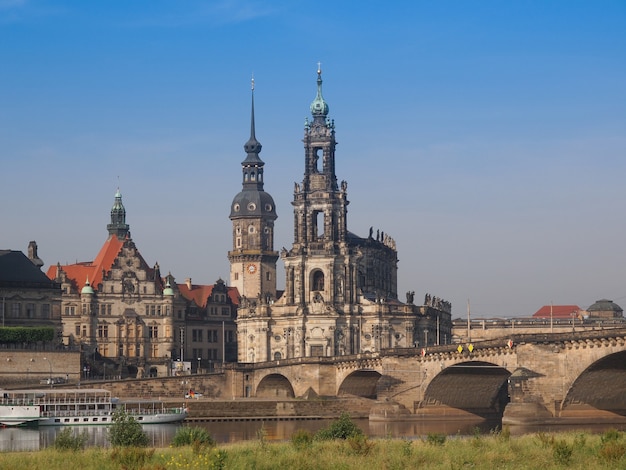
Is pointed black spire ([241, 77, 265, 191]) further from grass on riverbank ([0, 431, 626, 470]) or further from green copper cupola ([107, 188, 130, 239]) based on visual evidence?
grass on riverbank ([0, 431, 626, 470])

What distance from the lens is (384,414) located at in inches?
4476

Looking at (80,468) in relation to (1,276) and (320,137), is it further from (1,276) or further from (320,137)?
(320,137)

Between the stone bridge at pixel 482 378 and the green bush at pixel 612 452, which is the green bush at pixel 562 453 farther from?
the stone bridge at pixel 482 378

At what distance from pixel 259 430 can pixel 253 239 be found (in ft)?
339

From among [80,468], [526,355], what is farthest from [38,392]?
[80,468]

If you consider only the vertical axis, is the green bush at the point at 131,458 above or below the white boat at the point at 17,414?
above

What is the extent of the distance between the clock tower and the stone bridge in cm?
4473

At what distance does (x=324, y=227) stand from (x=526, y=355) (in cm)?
6397

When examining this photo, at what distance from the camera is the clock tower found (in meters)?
189

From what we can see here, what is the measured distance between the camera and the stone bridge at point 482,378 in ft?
311

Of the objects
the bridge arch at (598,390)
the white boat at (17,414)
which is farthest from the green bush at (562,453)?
the white boat at (17,414)

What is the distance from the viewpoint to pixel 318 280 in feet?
525

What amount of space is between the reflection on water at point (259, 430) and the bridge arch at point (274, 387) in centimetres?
2694

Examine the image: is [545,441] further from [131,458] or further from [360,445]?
[131,458]
